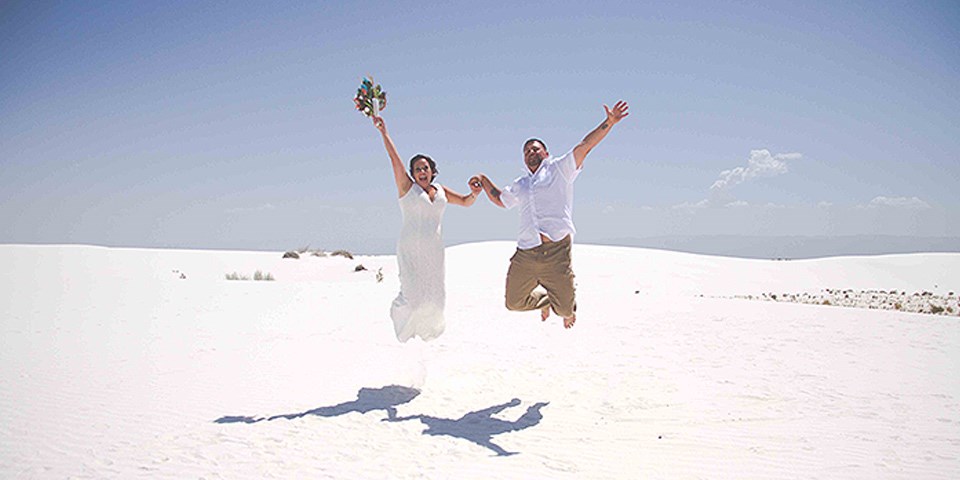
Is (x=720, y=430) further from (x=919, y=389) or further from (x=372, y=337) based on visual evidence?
(x=372, y=337)

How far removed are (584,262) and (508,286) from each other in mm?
17713

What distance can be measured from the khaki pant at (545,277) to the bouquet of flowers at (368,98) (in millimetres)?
2330

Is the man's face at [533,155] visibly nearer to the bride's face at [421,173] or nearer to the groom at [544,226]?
the groom at [544,226]


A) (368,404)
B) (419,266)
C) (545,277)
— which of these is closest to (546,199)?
(545,277)

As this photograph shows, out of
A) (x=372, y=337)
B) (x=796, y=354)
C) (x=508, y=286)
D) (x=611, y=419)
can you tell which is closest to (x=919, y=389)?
(x=796, y=354)

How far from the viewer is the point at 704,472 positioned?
4828 millimetres

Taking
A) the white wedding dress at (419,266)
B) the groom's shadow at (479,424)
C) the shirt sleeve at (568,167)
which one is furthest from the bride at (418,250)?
the shirt sleeve at (568,167)

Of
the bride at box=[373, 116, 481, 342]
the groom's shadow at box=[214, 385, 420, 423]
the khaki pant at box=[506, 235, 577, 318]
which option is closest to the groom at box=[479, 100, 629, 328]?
the khaki pant at box=[506, 235, 577, 318]

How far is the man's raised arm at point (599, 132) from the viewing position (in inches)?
242

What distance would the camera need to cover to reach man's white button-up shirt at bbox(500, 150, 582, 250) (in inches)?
260

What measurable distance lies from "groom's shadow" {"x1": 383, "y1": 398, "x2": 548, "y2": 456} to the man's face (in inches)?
110

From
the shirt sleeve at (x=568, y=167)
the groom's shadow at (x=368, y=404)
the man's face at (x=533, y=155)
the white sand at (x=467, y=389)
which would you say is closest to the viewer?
the white sand at (x=467, y=389)

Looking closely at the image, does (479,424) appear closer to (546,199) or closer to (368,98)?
(546,199)

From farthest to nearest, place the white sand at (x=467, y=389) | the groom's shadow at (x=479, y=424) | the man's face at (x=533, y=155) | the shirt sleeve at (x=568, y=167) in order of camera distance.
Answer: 1. the man's face at (x=533, y=155)
2. the shirt sleeve at (x=568, y=167)
3. the groom's shadow at (x=479, y=424)
4. the white sand at (x=467, y=389)
